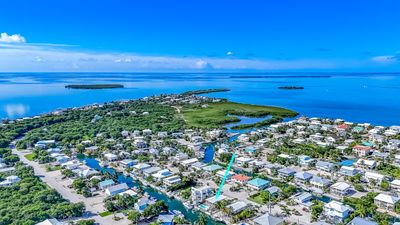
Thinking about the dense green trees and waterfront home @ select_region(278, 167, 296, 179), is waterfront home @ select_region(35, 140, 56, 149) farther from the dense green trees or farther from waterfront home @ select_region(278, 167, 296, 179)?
waterfront home @ select_region(278, 167, 296, 179)

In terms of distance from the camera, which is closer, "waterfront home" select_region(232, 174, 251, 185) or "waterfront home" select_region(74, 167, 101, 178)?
"waterfront home" select_region(232, 174, 251, 185)

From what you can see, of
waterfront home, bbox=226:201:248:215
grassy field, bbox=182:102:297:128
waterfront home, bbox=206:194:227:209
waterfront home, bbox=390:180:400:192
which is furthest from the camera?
grassy field, bbox=182:102:297:128

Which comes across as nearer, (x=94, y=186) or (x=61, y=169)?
(x=94, y=186)

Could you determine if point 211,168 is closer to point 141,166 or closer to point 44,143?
point 141,166

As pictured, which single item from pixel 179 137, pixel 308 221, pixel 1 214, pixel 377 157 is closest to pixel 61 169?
pixel 1 214

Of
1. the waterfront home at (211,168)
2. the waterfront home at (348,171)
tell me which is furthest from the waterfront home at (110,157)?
the waterfront home at (348,171)

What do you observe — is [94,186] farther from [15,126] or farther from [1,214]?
[15,126]

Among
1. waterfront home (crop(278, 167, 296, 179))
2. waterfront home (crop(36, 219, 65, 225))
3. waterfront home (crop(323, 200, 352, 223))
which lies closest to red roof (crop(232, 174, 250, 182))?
waterfront home (crop(278, 167, 296, 179))
